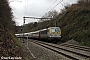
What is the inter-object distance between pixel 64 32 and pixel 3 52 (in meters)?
33.2

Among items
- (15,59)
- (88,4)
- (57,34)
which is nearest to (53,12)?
(88,4)

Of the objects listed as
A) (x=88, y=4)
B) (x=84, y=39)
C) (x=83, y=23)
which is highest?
(x=88, y=4)

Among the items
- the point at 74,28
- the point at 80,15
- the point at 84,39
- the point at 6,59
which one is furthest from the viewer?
the point at 80,15

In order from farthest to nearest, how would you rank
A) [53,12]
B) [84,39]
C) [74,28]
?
[53,12]
[74,28]
[84,39]

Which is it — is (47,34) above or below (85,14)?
below

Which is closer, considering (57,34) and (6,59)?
(6,59)

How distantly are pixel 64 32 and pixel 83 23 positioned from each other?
6.13 metres

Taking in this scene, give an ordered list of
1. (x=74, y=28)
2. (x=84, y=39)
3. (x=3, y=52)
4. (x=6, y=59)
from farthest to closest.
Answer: (x=74, y=28) < (x=84, y=39) < (x=3, y=52) < (x=6, y=59)

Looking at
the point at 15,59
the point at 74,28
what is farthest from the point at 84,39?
the point at 15,59

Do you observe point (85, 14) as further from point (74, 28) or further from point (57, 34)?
point (57, 34)

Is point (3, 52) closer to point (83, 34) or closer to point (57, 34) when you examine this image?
point (83, 34)

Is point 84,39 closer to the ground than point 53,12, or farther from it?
closer to the ground

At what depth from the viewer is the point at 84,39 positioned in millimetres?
30422

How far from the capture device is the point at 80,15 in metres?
41.0
